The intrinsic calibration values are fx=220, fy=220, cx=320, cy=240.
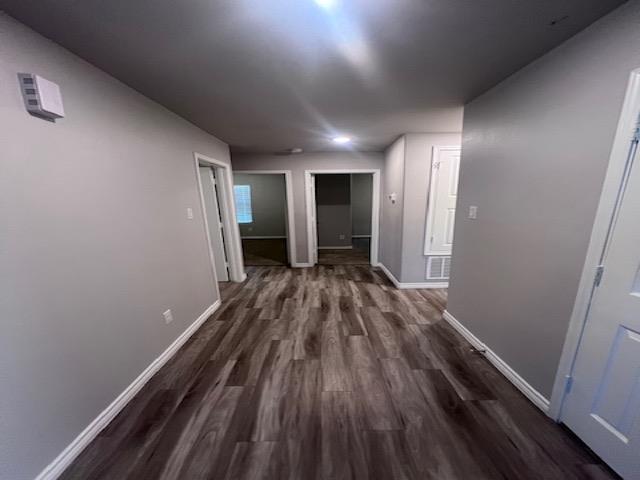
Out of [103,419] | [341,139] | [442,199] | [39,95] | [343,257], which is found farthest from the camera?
[343,257]

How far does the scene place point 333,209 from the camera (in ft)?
19.4

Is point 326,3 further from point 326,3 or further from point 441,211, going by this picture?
point 441,211

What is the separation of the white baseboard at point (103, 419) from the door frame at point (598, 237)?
2.80 metres

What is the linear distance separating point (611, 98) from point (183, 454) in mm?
2883

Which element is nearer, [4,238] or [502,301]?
[4,238]

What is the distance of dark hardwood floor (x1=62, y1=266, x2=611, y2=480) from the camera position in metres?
1.16

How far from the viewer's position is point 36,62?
1111 mm

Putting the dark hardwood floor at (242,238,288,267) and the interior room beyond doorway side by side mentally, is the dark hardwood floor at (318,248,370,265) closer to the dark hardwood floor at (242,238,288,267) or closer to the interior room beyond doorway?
the interior room beyond doorway

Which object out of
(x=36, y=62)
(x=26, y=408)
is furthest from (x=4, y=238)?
(x=36, y=62)

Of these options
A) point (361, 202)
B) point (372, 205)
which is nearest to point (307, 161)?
point (372, 205)

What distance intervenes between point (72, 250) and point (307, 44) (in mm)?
1760

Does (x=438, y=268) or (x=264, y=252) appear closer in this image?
(x=438, y=268)

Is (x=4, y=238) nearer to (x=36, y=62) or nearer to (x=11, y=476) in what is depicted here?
(x=36, y=62)

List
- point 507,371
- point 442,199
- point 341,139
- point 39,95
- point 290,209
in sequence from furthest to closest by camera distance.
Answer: point 290,209 < point 341,139 < point 442,199 < point 507,371 < point 39,95
